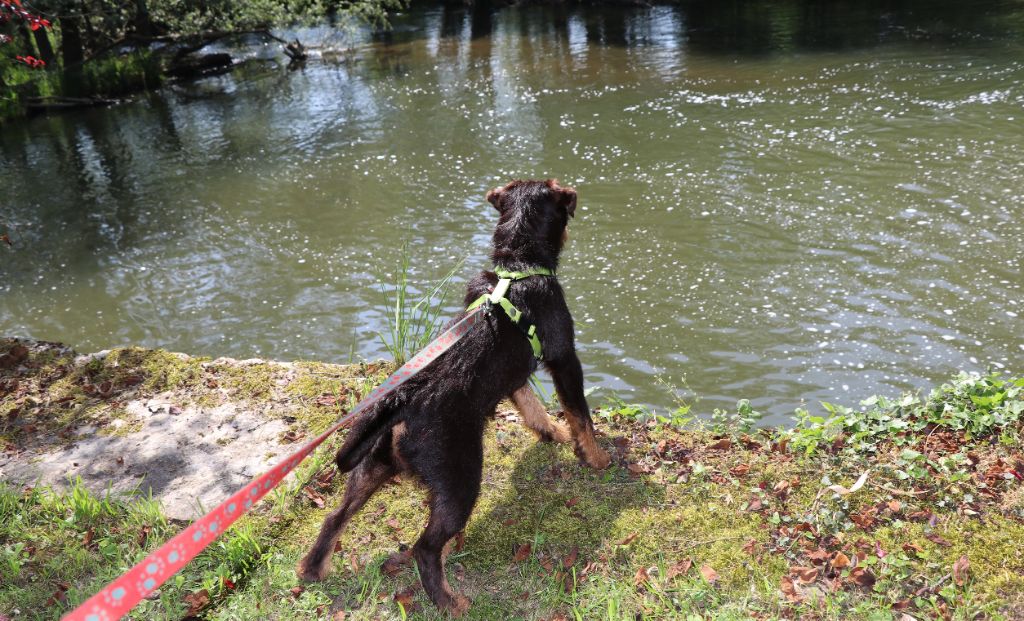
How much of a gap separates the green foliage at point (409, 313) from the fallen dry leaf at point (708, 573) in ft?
7.01

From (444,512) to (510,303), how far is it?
3.65ft

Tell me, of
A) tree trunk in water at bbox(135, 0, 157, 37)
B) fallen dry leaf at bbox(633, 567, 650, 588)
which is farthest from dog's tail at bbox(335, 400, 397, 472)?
tree trunk in water at bbox(135, 0, 157, 37)

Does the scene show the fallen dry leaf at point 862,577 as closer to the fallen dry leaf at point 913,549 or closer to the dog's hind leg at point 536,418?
the fallen dry leaf at point 913,549

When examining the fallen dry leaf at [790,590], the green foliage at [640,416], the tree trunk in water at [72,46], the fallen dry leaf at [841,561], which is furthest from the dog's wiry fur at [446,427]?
the tree trunk in water at [72,46]

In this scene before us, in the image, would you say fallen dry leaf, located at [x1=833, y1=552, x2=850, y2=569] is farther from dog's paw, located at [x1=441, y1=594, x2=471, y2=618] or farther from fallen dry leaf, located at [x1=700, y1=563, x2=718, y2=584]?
dog's paw, located at [x1=441, y1=594, x2=471, y2=618]

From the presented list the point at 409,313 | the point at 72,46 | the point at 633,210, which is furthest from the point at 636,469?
the point at 72,46

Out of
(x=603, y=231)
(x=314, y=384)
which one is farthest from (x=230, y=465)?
(x=603, y=231)

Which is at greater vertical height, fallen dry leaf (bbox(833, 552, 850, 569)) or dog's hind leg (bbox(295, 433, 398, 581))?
dog's hind leg (bbox(295, 433, 398, 581))

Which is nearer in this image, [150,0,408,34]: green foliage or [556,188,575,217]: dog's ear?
[556,188,575,217]: dog's ear

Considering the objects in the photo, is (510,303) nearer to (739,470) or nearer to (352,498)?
(352,498)

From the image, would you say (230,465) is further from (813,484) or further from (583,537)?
(813,484)

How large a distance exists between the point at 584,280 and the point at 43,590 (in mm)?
5681

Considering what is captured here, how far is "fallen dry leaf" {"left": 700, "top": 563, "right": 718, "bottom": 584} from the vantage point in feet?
10.9

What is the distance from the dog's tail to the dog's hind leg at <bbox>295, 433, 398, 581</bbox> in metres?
0.04
